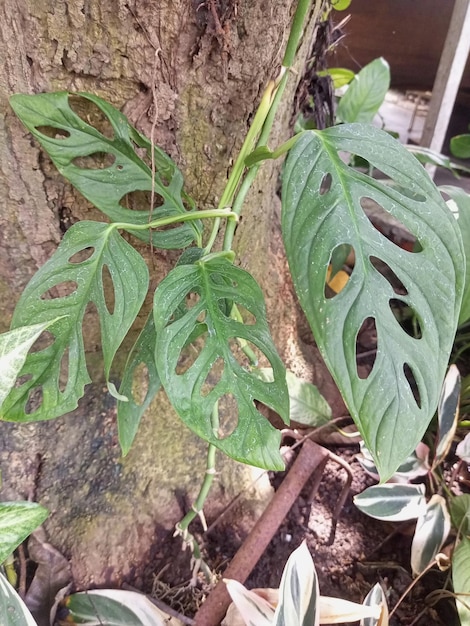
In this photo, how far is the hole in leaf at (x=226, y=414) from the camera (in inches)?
39.7

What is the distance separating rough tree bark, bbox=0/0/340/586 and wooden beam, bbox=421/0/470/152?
33.8 inches

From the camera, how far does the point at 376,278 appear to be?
0.54 m

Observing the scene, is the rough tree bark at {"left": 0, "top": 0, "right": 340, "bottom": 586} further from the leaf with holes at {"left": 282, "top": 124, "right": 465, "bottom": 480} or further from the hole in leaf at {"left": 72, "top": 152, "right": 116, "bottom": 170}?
the leaf with holes at {"left": 282, "top": 124, "right": 465, "bottom": 480}

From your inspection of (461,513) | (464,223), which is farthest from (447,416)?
(464,223)

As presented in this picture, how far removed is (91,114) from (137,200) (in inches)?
5.2

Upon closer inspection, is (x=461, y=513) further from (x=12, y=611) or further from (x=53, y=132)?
(x=53, y=132)

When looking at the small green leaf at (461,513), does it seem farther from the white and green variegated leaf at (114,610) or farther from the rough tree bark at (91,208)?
the white and green variegated leaf at (114,610)

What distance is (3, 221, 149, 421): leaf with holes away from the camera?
0.60m

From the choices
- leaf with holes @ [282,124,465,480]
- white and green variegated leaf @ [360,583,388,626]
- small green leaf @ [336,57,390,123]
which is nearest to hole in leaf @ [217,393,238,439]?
white and green variegated leaf @ [360,583,388,626]

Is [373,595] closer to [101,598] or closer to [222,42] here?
[101,598]

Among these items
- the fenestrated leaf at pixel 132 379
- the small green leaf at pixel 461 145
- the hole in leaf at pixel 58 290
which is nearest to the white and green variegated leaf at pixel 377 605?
the fenestrated leaf at pixel 132 379

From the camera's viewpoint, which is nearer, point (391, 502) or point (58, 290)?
point (58, 290)

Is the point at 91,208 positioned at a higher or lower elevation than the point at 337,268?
higher

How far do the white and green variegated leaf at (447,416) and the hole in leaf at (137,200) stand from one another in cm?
69
